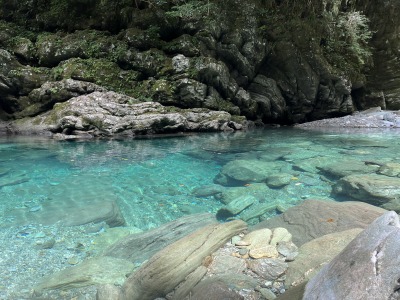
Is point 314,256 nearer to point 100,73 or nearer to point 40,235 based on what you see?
point 40,235

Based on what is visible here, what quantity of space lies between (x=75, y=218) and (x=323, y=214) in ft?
11.9

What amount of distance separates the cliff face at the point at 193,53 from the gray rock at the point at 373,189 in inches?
424

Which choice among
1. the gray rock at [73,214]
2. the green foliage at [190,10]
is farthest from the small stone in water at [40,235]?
the green foliage at [190,10]

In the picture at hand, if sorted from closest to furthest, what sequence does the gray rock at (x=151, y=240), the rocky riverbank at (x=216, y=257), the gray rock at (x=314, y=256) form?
the rocky riverbank at (x=216, y=257)
the gray rock at (x=314, y=256)
the gray rock at (x=151, y=240)

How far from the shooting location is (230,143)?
37.8 feet

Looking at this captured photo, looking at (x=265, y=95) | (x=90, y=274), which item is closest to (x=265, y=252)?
(x=90, y=274)

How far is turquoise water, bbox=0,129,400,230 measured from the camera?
521 centimetres

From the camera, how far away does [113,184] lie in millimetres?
6414

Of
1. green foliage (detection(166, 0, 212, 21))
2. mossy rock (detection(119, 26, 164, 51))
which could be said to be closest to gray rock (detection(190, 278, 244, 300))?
green foliage (detection(166, 0, 212, 21))

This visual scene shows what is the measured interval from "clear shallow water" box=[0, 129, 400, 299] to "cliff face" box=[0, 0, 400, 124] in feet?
15.7

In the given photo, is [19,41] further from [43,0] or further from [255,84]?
[255,84]

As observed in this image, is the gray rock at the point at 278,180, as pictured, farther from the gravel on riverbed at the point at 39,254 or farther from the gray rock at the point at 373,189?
the gravel on riverbed at the point at 39,254

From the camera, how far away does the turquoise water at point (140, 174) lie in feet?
17.1

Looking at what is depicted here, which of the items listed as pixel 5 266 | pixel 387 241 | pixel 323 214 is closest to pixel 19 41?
pixel 5 266
